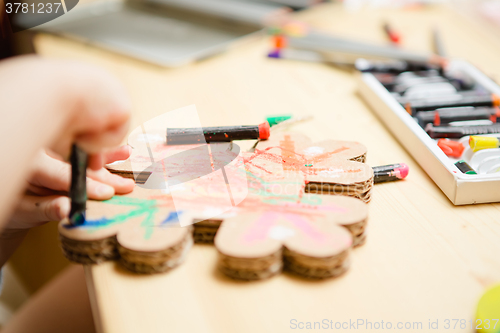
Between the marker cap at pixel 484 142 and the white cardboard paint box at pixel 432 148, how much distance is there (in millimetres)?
30

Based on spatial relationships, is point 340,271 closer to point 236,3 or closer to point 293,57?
point 293,57

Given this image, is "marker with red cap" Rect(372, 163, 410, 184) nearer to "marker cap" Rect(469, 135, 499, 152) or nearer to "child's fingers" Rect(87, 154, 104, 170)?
"marker cap" Rect(469, 135, 499, 152)

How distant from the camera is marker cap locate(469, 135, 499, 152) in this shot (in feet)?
1.55

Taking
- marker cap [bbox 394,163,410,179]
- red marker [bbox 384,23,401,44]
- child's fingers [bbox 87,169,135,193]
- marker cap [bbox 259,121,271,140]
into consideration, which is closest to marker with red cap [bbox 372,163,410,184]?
marker cap [bbox 394,163,410,179]

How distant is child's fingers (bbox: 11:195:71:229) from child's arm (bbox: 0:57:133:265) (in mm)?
89

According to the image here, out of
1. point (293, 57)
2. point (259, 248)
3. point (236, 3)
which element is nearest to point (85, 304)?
point (259, 248)

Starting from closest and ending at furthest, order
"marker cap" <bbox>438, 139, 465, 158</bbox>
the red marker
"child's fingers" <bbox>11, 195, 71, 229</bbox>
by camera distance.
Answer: "child's fingers" <bbox>11, 195, 71, 229</bbox>, "marker cap" <bbox>438, 139, 465, 158</bbox>, the red marker

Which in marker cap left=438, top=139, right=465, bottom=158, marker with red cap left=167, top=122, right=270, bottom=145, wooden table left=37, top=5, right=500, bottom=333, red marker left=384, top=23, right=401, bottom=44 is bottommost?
wooden table left=37, top=5, right=500, bottom=333

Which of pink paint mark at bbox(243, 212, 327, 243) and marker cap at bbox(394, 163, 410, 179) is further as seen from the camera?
marker cap at bbox(394, 163, 410, 179)

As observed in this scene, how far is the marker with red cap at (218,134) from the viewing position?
471mm

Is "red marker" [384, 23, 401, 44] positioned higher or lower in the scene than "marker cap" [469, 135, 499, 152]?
higher

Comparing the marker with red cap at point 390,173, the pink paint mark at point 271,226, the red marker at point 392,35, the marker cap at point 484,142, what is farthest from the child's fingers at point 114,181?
the red marker at point 392,35

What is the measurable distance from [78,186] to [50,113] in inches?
3.8

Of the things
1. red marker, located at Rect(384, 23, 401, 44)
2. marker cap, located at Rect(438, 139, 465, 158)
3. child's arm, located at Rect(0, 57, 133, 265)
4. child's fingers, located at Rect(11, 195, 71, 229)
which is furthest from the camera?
red marker, located at Rect(384, 23, 401, 44)
